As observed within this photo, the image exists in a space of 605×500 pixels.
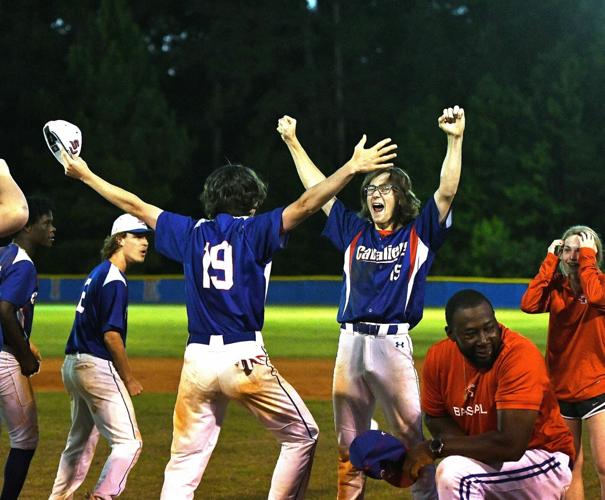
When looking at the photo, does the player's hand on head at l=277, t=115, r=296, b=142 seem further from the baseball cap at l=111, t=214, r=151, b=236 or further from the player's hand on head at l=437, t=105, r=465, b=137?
the baseball cap at l=111, t=214, r=151, b=236

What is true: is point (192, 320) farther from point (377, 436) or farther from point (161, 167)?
point (161, 167)

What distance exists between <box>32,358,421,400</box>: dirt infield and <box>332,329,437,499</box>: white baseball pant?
6.83 m

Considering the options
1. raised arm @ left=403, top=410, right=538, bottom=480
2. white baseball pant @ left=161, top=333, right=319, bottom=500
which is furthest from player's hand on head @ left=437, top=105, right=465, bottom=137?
raised arm @ left=403, top=410, right=538, bottom=480

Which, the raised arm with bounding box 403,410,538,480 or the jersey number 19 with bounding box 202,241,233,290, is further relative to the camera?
the jersey number 19 with bounding box 202,241,233,290

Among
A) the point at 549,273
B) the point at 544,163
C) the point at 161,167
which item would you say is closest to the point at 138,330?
the point at 549,273

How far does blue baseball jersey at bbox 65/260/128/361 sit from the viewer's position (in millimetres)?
6062

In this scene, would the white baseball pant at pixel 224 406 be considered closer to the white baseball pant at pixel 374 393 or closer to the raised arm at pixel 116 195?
the white baseball pant at pixel 374 393

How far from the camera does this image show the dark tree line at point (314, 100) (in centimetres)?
4422

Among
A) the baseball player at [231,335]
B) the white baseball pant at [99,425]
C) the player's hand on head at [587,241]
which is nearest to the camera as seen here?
the baseball player at [231,335]

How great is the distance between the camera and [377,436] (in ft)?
15.4

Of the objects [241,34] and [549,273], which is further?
[241,34]

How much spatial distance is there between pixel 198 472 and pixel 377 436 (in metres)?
1.04

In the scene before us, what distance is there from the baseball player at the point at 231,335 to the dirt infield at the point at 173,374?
24.2 feet

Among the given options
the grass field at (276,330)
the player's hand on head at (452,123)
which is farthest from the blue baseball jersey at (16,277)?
the grass field at (276,330)
